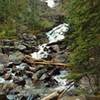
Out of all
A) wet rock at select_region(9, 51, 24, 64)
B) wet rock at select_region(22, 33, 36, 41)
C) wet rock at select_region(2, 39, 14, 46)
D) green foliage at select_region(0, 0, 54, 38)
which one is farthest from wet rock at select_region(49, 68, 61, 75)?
green foliage at select_region(0, 0, 54, 38)

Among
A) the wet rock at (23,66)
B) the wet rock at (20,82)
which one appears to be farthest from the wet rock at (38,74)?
the wet rock at (23,66)

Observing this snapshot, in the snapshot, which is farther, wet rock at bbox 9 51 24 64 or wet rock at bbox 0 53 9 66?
wet rock at bbox 0 53 9 66

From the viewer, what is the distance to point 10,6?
37375 mm

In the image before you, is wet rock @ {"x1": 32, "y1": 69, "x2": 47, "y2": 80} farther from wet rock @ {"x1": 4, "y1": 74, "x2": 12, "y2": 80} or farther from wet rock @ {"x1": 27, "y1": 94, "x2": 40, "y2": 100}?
wet rock @ {"x1": 27, "y1": 94, "x2": 40, "y2": 100}

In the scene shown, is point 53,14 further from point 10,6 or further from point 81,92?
point 81,92

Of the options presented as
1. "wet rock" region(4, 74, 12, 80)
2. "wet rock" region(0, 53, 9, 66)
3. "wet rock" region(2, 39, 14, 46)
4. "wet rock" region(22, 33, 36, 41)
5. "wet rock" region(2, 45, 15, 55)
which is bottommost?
"wet rock" region(4, 74, 12, 80)

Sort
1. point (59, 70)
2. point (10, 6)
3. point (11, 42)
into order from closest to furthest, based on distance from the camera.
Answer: point (59, 70) < point (11, 42) < point (10, 6)

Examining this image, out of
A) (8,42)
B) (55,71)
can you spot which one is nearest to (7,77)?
(55,71)

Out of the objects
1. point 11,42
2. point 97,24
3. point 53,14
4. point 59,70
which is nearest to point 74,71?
point 97,24

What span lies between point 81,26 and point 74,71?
1.50 meters

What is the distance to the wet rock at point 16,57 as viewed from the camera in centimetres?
2245

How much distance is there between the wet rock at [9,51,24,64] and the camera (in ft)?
73.7

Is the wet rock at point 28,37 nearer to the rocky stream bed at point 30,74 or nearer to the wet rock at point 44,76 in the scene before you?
the rocky stream bed at point 30,74

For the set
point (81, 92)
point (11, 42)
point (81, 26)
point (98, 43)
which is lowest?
point (81, 92)
